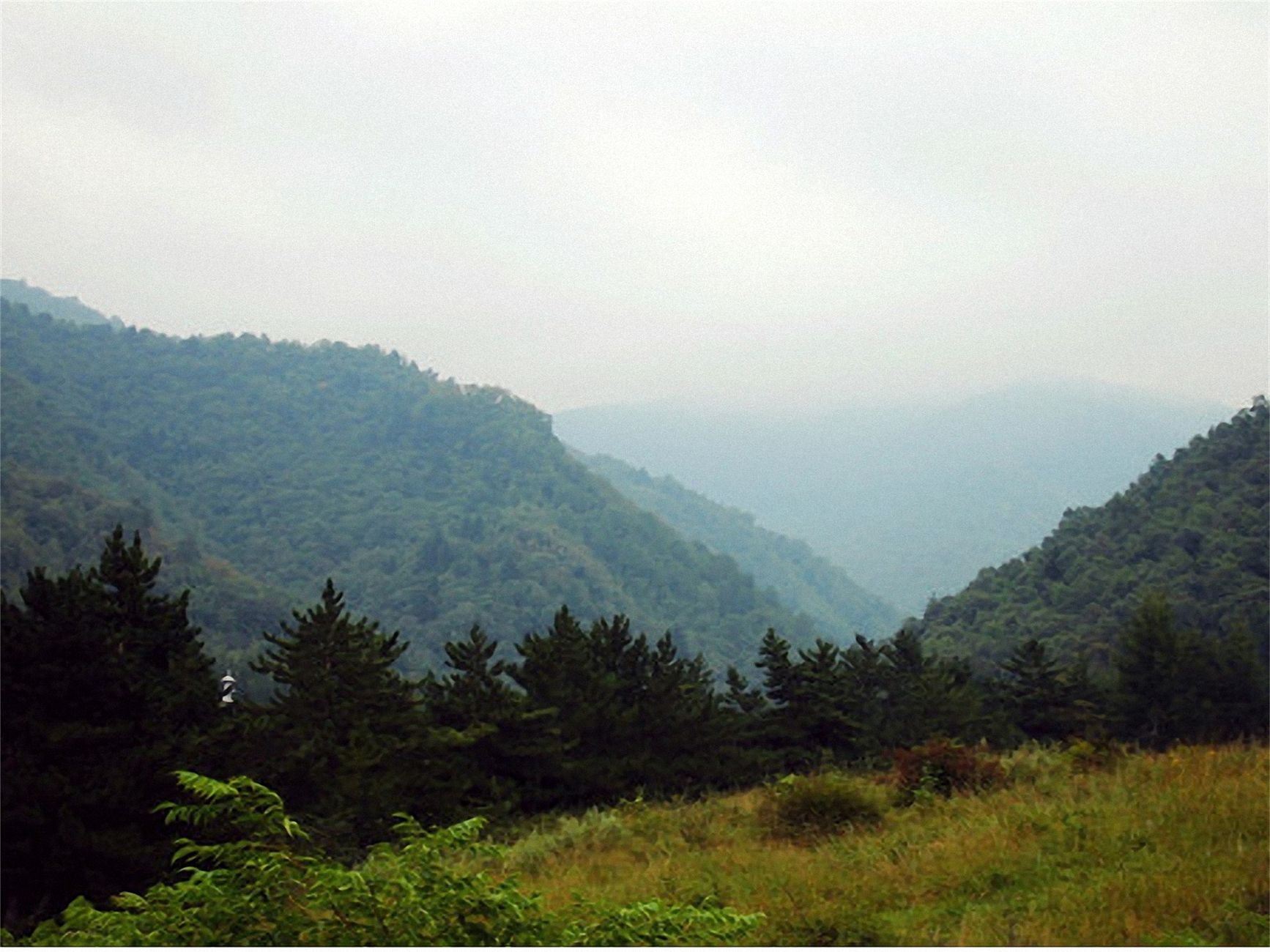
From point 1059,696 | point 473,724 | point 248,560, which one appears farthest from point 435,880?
point 248,560

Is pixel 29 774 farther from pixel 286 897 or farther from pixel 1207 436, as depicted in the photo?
pixel 1207 436

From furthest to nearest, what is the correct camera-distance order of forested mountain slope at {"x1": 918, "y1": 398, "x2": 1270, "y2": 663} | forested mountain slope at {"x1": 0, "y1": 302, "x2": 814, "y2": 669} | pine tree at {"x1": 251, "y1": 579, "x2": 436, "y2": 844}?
forested mountain slope at {"x1": 0, "y1": 302, "x2": 814, "y2": 669}, forested mountain slope at {"x1": 918, "y1": 398, "x2": 1270, "y2": 663}, pine tree at {"x1": 251, "y1": 579, "x2": 436, "y2": 844}

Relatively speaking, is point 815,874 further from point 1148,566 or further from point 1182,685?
point 1148,566

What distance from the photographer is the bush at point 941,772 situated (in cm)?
1131

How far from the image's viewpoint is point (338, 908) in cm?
415

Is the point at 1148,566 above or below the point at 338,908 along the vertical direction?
below

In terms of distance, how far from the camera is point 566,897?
7.73 meters

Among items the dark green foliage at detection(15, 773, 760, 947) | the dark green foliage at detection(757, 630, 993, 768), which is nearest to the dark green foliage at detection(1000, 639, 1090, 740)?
the dark green foliage at detection(757, 630, 993, 768)

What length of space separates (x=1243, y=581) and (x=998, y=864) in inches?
2519

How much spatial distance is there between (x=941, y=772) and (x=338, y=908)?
385 inches

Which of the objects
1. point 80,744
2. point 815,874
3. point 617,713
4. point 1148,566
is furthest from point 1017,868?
point 1148,566

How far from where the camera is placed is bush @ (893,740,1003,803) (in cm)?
1131

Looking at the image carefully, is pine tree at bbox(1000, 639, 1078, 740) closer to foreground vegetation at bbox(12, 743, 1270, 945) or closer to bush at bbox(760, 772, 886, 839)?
foreground vegetation at bbox(12, 743, 1270, 945)

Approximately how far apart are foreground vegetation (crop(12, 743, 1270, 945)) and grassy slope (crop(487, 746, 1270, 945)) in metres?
0.02
